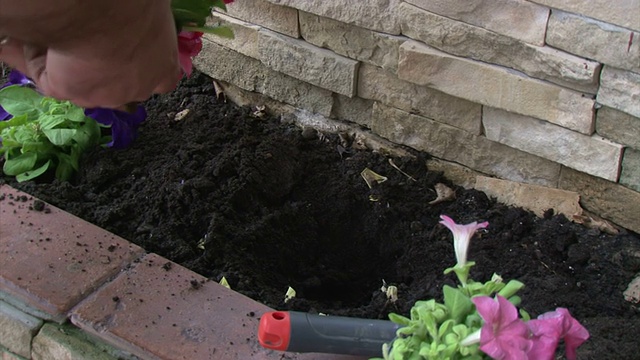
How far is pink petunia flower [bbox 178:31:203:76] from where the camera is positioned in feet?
4.19

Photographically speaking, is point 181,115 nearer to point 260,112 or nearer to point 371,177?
point 260,112

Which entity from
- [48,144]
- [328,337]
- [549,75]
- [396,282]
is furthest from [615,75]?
[48,144]

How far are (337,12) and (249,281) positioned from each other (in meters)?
0.63

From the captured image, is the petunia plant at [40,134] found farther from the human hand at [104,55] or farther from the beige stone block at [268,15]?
the human hand at [104,55]

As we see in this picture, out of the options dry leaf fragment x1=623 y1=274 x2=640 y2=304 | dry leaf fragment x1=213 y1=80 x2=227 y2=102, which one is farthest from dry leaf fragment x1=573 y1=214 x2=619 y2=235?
dry leaf fragment x1=213 y1=80 x2=227 y2=102

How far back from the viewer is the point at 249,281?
1660 mm

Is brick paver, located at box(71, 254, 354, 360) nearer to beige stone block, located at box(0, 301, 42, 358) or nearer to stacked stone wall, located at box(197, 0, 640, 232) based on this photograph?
beige stone block, located at box(0, 301, 42, 358)

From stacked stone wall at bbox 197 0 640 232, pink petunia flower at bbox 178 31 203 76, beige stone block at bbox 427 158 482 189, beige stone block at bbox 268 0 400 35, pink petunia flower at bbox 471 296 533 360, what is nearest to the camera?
pink petunia flower at bbox 471 296 533 360

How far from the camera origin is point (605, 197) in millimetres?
1700

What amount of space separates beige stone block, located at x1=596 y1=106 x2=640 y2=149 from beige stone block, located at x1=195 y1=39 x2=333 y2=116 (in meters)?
0.67

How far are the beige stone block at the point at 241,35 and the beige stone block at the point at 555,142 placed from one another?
2.06ft

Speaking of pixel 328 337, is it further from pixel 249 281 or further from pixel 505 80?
pixel 505 80

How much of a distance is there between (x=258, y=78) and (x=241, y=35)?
0.12 meters

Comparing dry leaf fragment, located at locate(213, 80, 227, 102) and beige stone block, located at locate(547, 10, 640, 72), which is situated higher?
beige stone block, located at locate(547, 10, 640, 72)
